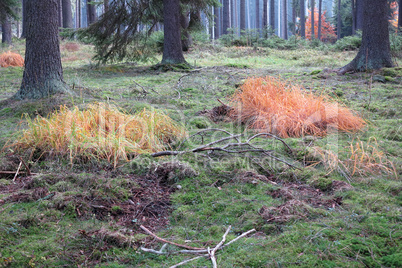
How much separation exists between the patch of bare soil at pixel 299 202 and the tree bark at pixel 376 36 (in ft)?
20.0

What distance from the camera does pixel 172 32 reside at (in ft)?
33.6

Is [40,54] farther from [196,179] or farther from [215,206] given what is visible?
[215,206]

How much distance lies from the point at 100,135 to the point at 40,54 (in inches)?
121

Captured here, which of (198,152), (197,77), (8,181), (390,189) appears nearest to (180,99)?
(197,77)

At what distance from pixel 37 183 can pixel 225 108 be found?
10.9 feet

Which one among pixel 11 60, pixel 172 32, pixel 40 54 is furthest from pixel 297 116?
pixel 11 60

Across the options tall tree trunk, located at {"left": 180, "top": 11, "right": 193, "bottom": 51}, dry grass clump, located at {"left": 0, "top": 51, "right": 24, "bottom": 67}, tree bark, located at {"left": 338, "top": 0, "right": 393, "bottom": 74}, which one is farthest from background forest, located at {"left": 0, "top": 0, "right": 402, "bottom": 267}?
tall tree trunk, located at {"left": 180, "top": 11, "right": 193, "bottom": 51}

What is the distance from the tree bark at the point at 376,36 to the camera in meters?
7.87

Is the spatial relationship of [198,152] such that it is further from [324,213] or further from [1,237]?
[1,237]

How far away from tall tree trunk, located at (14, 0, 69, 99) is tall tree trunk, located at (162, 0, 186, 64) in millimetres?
4700

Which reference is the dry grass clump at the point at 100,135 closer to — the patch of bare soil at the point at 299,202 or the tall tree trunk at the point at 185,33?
Answer: the patch of bare soil at the point at 299,202

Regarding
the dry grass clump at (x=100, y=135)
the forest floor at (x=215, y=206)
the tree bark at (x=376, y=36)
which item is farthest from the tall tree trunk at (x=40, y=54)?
the tree bark at (x=376, y=36)

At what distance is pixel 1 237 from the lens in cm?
212

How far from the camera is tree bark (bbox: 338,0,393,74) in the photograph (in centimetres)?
787
